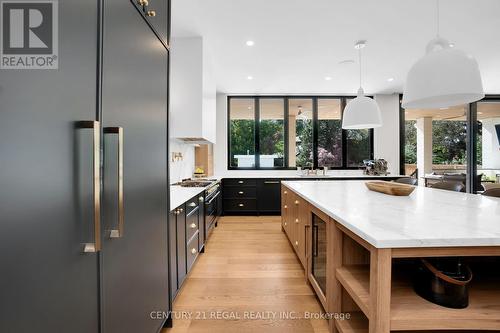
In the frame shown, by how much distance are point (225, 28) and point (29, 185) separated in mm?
2938

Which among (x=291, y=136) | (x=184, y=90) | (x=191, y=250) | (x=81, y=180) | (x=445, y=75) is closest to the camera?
(x=81, y=180)

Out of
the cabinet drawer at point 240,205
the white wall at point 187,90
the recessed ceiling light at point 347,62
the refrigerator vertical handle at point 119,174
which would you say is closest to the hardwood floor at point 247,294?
the refrigerator vertical handle at point 119,174

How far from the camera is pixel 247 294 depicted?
2.14 metres

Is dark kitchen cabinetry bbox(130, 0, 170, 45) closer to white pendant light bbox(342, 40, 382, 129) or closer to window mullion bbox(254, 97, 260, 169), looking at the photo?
white pendant light bbox(342, 40, 382, 129)

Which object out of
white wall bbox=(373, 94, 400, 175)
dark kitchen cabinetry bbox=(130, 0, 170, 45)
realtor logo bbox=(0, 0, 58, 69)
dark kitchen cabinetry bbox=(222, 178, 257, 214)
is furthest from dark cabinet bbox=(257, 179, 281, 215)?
realtor logo bbox=(0, 0, 58, 69)

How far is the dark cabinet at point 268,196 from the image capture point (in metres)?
5.29

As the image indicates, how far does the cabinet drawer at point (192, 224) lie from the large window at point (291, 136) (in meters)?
3.32

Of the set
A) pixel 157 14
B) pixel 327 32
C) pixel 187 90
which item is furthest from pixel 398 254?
pixel 187 90

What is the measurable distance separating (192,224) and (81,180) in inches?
68.5

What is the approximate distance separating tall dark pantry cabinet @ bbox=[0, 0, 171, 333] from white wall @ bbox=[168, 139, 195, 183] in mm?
2225

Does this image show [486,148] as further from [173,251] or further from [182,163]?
[173,251]

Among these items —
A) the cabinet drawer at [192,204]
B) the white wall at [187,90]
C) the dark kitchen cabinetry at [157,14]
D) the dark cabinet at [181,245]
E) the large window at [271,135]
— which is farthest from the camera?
the large window at [271,135]

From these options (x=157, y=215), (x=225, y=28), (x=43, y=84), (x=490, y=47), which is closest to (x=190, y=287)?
(x=157, y=215)

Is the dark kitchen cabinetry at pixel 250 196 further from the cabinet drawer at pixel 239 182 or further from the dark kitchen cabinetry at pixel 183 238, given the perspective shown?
the dark kitchen cabinetry at pixel 183 238
